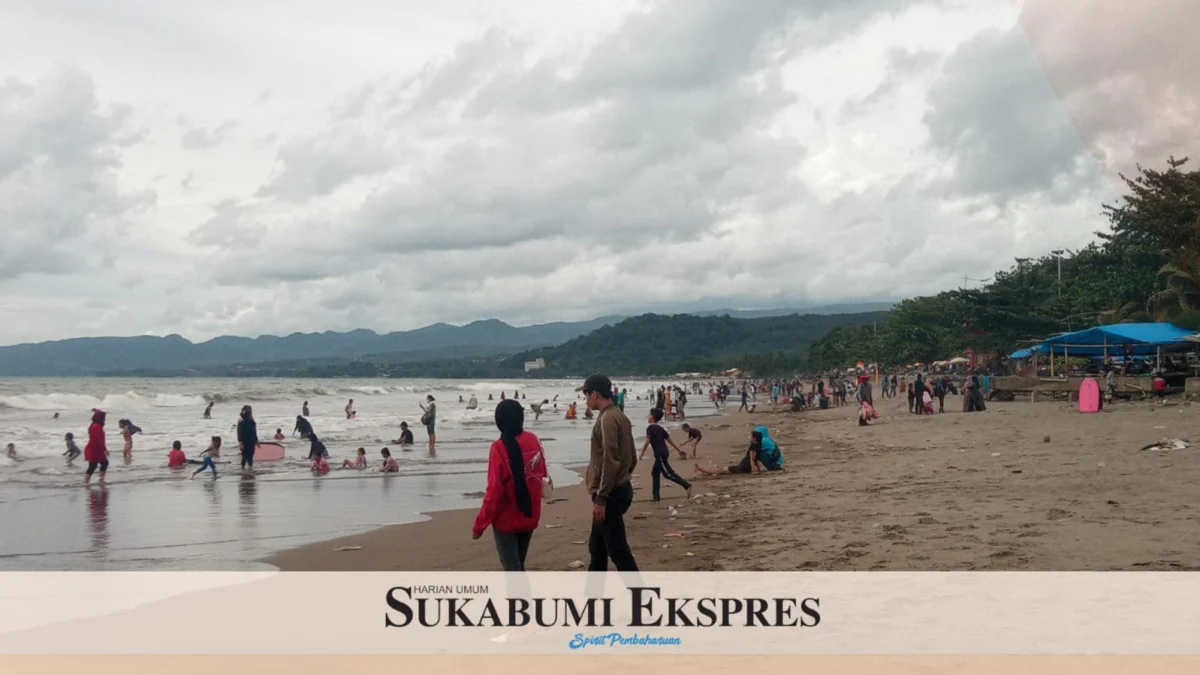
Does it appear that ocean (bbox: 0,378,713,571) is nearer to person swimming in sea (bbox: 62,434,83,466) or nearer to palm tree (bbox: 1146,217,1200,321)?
person swimming in sea (bbox: 62,434,83,466)

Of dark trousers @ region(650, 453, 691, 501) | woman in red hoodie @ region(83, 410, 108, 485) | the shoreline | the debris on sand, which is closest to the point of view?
the shoreline

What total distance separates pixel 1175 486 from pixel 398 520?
9069mm

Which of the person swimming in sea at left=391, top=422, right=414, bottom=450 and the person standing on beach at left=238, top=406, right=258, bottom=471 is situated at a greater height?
the person standing on beach at left=238, top=406, right=258, bottom=471

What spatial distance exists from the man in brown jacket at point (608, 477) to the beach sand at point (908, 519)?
4.95 feet

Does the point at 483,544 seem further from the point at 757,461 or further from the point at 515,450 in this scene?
the point at 757,461

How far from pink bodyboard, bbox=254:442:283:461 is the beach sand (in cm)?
982

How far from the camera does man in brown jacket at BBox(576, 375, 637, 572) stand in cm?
604

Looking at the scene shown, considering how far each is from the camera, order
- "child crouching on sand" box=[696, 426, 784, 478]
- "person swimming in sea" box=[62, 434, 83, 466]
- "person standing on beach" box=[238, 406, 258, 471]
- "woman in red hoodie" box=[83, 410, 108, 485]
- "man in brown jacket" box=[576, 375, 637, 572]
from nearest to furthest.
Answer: "man in brown jacket" box=[576, 375, 637, 572] < "child crouching on sand" box=[696, 426, 784, 478] < "woman in red hoodie" box=[83, 410, 108, 485] < "person standing on beach" box=[238, 406, 258, 471] < "person swimming in sea" box=[62, 434, 83, 466]

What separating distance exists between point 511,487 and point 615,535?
875mm

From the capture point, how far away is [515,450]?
5.67 m

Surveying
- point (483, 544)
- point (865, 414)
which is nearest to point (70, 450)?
point (483, 544)

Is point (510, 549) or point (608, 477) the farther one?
point (608, 477)

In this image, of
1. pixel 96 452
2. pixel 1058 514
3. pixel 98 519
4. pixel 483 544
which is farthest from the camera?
pixel 96 452

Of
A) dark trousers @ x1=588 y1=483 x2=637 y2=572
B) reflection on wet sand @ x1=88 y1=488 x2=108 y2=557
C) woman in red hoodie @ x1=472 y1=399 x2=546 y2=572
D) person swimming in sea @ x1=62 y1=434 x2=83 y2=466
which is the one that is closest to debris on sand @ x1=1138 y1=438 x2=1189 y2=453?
dark trousers @ x1=588 y1=483 x2=637 y2=572
